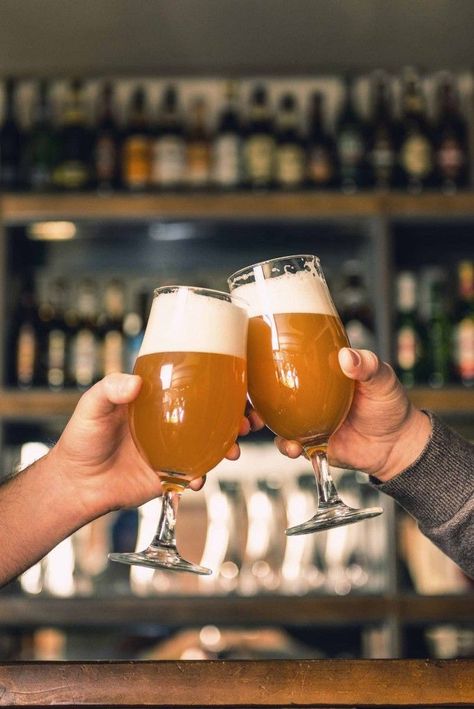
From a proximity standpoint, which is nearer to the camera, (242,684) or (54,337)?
(242,684)

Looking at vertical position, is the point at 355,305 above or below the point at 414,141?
below

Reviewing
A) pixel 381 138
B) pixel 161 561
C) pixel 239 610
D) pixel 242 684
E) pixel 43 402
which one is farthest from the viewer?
pixel 381 138

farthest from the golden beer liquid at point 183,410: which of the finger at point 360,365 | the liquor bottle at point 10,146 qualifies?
the liquor bottle at point 10,146

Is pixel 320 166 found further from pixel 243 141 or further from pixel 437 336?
pixel 437 336

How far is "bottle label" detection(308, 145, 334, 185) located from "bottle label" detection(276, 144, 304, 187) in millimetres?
38

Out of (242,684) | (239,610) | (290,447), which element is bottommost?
(239,610)

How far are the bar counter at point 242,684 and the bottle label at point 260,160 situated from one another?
2020 mm

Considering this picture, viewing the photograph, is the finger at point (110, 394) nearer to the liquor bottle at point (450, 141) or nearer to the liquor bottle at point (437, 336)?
the liquor bottle at point (437, 336)

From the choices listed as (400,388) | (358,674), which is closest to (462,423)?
(400,388)

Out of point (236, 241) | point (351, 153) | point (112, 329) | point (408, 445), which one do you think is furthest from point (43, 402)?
point (408, 445)

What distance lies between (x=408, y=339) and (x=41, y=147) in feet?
4.04

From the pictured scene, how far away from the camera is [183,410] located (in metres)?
0.77

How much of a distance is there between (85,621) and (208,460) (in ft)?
4.92

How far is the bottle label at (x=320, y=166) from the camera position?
2.53 meters
